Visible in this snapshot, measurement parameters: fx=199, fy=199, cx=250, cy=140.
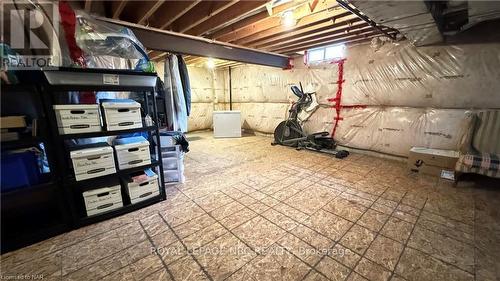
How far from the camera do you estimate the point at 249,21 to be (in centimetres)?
297

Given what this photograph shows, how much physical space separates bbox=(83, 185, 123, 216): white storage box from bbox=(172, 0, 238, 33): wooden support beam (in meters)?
2.26

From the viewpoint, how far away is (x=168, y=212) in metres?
2.11

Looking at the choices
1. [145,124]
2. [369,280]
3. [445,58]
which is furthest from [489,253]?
[145,124]

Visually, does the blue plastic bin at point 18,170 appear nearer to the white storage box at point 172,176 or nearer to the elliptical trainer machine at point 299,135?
the white storage box at point 172,176

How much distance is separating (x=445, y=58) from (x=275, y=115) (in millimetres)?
3682

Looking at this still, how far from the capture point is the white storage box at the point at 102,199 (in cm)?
187

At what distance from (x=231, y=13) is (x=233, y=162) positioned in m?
2.37

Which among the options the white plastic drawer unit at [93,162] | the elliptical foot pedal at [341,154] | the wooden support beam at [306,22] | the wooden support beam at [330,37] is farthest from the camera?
the elliptical foot pedal at [341,154]

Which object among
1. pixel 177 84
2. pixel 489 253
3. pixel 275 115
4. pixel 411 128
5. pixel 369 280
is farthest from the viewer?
pixel 275 115

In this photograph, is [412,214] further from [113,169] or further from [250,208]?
[113,169]

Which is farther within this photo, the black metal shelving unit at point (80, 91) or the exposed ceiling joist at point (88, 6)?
the exposed ceiling joist at point (88, 6)

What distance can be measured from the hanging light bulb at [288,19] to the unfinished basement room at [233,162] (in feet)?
0.18

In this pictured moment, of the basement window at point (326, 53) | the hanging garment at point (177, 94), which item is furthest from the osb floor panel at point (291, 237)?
the basement window at point (326, 53)

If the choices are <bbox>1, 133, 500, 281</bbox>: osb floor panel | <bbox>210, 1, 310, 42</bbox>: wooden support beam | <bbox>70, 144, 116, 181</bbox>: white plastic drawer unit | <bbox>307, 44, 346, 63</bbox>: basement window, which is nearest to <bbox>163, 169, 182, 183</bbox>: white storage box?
<bbox>1, 133, 500, 281</bbox>: osb floor panel
